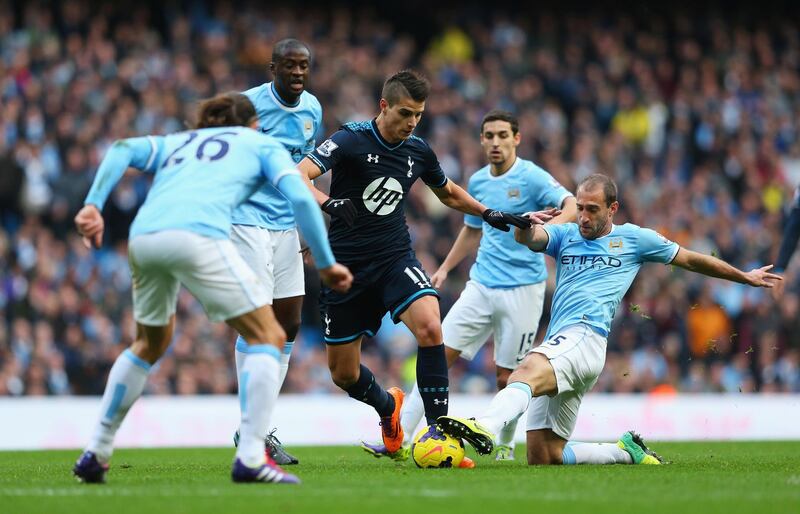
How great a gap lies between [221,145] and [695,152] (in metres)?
17.2

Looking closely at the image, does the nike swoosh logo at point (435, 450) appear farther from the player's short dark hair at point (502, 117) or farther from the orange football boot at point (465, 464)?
the player's short dark hair at point (502, 117)

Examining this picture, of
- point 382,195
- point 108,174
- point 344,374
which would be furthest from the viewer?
point 344,374

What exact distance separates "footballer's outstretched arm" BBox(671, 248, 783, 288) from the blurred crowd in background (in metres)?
4.67

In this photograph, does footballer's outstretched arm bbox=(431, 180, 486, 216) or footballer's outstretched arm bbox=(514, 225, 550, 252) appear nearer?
footballer's outstretched arm bbox=(514, 225, 550, 252)

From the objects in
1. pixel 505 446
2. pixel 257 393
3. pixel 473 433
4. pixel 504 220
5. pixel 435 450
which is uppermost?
pixel 504 220

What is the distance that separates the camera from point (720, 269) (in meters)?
8.57

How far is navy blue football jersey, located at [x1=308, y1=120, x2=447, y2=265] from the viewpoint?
9.05 metres

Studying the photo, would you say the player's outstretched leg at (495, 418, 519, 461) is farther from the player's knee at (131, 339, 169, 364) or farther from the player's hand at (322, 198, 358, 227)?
the player's knee at (131, 339, 169, 364)

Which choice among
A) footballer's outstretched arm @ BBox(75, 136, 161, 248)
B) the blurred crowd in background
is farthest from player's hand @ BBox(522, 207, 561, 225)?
the blurred crowd in background

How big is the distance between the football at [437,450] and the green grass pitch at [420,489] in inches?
4.8

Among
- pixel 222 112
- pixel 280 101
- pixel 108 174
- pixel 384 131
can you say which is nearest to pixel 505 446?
pixel 384 131

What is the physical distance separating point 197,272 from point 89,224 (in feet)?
2.08

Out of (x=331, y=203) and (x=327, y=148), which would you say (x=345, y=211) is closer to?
(x=331, y=203)

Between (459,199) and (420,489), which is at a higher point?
(459,199)
